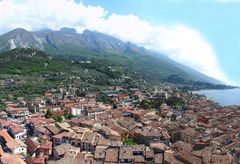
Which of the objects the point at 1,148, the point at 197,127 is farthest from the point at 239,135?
the point at 1,148

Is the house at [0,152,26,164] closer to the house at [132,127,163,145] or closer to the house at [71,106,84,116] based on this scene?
the house at [132,127,163,145]

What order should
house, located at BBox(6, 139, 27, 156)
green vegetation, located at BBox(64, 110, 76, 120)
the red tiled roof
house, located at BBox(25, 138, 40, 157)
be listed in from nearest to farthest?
house, located at BBox(6, 139, 27, 156) → house, located at BBox(25, 138, 40, 157) → the red tiled roof → green vegetation, located at BBox(64, 110, 76, 120)

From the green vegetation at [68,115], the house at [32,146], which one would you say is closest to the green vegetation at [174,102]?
the green vegetation at [68,115]

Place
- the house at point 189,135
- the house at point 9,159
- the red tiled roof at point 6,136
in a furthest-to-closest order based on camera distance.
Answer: the house at point 189,135
the red tiled roof at point 6,136
the house at point 9,159

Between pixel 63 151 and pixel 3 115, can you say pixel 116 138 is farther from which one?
pixel 3 115

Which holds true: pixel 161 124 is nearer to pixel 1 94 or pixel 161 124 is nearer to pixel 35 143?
pixel 35 143

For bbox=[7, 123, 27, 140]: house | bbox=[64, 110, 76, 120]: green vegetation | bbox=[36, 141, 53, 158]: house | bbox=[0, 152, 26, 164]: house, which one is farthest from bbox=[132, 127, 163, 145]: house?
bbox=[64, 110, 76, 120]: green vegetation

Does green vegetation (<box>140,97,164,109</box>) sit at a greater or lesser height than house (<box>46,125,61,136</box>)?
greater

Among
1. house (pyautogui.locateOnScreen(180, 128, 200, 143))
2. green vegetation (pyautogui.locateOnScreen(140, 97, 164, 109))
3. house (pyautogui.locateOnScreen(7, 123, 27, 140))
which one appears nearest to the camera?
house (pyautogui.locateOnScreen(180, 128, 200, 143))

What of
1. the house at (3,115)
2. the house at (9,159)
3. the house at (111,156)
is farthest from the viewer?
the house at (3,115)

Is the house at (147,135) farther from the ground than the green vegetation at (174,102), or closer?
closer

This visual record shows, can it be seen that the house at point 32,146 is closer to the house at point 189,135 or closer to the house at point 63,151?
the house at point 63,151

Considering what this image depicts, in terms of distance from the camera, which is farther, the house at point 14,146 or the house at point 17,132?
the house at point 17,132
